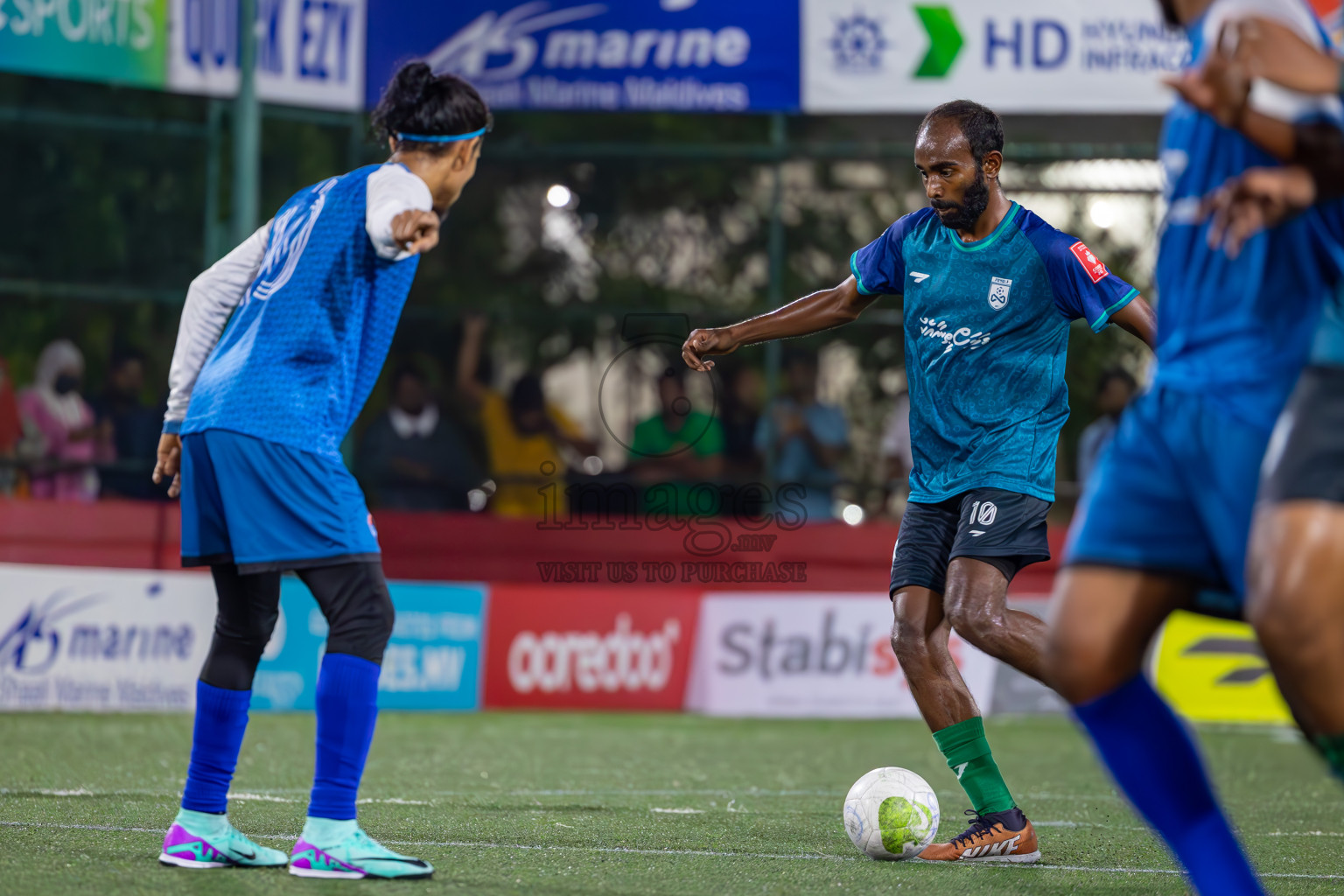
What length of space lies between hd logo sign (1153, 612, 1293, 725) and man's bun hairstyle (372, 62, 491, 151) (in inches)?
352

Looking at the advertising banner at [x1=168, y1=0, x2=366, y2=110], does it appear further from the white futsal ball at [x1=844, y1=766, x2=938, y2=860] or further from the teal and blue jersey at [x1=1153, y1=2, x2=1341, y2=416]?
the teal and blue jersey at [x1=1153, y1=2, x2=1341, y2=416]

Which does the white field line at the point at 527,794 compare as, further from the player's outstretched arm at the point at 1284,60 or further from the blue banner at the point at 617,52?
the blue banner at the point at 617,52

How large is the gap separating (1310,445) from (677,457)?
10.8m

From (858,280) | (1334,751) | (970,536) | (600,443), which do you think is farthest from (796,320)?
(600,443)

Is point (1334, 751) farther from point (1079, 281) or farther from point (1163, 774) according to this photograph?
point (1079, 281)

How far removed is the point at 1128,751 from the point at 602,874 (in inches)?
74.3

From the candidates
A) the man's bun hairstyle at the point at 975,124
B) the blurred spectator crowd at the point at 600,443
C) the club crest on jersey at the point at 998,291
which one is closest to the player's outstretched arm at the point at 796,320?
the club crest on jersey at the point at 998,291

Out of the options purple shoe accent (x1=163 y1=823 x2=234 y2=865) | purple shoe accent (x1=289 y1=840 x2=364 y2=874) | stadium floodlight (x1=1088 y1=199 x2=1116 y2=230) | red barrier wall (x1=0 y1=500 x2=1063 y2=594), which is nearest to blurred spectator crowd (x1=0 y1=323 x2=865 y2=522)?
red barrier wall (x1=0 y1=500 x2=1063 y2=594)

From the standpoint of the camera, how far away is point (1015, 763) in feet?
30.3

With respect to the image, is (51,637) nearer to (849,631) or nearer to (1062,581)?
(849,631)

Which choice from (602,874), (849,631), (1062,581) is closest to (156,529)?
(849,631)

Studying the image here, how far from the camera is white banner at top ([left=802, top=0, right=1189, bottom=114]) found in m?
13.9

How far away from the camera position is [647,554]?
13562 mm

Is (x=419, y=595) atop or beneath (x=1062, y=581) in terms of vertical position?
beneath
